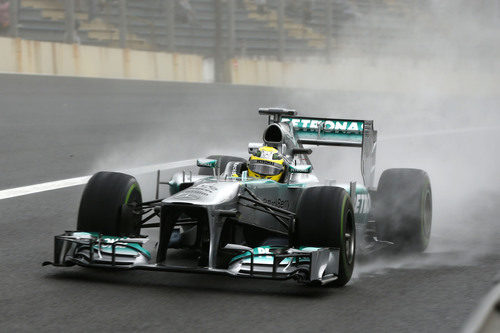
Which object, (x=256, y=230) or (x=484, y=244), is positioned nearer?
(x=256, y=230)

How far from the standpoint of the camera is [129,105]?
19766mm

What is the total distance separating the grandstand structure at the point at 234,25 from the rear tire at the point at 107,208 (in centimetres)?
1818

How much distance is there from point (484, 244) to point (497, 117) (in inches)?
668

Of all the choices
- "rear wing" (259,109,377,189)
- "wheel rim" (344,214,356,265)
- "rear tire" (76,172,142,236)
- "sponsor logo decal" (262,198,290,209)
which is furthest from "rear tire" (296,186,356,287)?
"rear wing" (259,109,377,189)

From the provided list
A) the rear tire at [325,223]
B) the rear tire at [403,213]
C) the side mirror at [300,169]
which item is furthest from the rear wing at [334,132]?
the rear tire at [325,223]

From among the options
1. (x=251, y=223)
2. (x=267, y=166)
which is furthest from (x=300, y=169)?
(x=251, y=223)

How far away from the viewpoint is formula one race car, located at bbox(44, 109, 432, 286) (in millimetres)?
6797

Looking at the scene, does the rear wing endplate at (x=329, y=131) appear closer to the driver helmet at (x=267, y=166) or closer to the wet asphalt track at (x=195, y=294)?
the driver helmet at (x=267, y=166)

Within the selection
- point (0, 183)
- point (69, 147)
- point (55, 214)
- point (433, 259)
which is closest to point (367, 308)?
point (433, 259)

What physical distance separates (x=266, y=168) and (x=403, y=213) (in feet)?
4.46

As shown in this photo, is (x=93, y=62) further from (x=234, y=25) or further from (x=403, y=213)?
(x=403, y=213)

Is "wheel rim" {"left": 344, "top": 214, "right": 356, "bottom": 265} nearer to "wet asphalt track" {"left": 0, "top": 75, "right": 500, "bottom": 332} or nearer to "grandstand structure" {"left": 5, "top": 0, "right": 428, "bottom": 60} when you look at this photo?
"wet asphalt track" {"left": 0, "top": 75, "right": 500, "bottom": 332}

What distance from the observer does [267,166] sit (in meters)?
8.09

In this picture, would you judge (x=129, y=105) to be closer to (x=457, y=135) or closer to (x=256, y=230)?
(x=457, y=135)
